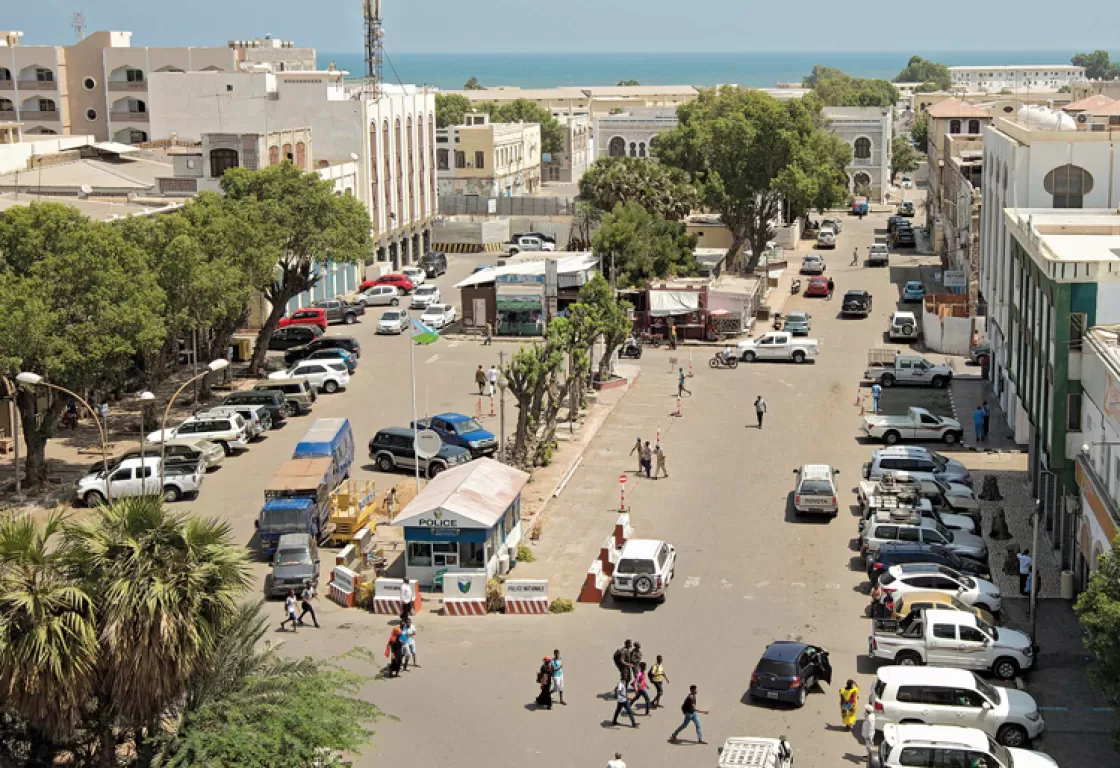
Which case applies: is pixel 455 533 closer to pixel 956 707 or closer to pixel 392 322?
pixel 956 707

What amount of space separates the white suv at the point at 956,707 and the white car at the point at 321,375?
33836 mm

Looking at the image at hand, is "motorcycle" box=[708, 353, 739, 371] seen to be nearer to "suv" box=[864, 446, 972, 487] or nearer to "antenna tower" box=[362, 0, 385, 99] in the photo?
"suv" box=[864, 446, 972, 487]

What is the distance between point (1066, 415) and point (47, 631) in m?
24.6

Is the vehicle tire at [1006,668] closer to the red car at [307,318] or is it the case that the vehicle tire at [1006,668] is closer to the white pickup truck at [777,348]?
the white pickup truck at [777,348]

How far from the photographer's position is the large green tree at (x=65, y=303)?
43.3 m

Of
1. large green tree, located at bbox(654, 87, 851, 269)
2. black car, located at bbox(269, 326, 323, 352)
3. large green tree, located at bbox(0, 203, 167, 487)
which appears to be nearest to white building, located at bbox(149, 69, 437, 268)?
black car, located at bbox(269, 326, 323, 352)

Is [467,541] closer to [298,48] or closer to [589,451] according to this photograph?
[589,451]

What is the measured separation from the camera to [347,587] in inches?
1433

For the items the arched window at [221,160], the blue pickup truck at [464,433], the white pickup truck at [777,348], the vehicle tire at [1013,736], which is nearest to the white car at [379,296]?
the arched window at [221,160]

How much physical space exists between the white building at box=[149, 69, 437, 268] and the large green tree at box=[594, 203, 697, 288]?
1513cm

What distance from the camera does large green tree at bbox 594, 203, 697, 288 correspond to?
7450cm

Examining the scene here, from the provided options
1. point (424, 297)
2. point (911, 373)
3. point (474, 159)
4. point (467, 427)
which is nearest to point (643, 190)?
point (424, 297)

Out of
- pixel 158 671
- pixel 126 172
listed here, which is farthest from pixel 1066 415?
pixel 126 172

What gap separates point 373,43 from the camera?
325 ft
